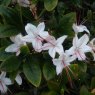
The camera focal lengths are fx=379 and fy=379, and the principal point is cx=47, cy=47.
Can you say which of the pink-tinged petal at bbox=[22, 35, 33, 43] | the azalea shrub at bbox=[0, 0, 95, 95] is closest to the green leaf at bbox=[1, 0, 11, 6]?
the azalea shrub at bbox=[0, 0, 95, 95]

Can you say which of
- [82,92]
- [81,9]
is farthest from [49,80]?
[81,9]

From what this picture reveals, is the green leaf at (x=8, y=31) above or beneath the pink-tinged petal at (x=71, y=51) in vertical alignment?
above

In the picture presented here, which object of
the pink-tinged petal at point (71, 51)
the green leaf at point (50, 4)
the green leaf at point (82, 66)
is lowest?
the green leaf at point (82, 66)

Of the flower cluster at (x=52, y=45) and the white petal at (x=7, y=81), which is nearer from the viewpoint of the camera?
the flower cluster at (x=52, y=45)

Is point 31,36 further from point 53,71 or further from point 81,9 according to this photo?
point 81,9

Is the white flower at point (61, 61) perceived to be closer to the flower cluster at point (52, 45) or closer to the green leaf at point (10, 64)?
the flower cluster at point (52, 45)

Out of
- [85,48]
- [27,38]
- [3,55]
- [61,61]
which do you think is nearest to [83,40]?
[85,48]

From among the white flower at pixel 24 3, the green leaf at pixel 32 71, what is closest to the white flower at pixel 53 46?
the green leaf at pixel 32 71
